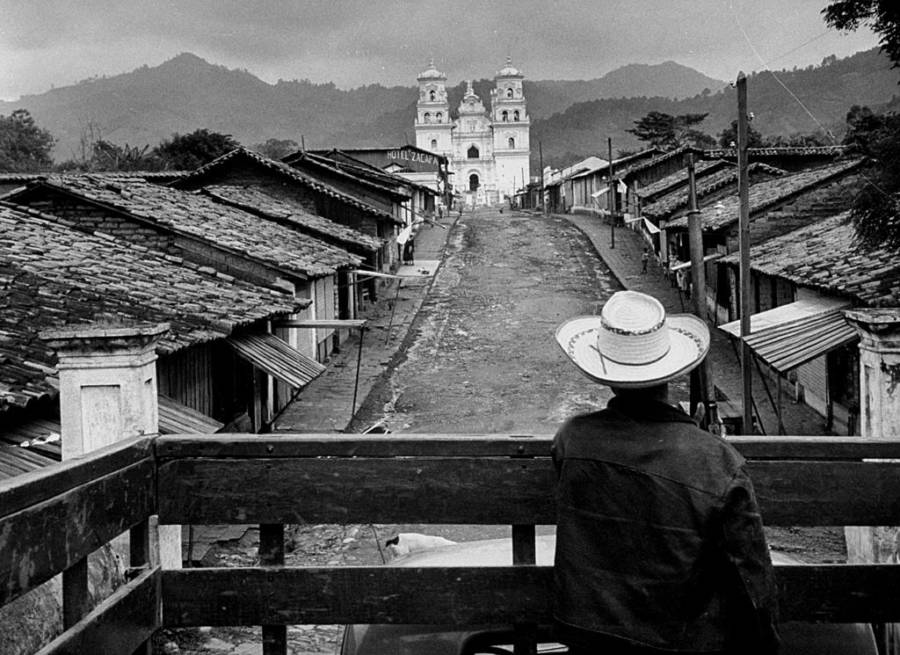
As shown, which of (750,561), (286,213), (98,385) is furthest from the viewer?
(286,213)

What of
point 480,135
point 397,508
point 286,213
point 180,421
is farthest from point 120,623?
point 480,135

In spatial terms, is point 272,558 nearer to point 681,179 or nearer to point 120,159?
point 681,179

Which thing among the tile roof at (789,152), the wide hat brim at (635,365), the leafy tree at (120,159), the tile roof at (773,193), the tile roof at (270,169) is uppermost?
the leafy tree at (120,159)

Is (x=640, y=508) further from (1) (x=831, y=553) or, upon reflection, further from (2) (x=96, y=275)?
(2) (x=96, y=275)

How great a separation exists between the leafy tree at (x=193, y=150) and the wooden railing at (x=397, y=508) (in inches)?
2177

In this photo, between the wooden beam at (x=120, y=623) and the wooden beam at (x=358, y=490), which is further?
the wooden beam at (x=358, y=490)

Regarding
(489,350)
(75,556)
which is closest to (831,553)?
(75,556)

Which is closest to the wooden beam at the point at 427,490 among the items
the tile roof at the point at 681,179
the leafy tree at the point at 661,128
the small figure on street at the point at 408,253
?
the tile roof at the point at 681,179

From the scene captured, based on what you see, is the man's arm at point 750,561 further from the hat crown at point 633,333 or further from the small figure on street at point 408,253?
the small figure on street at point 408,253

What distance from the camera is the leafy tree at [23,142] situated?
210 ft

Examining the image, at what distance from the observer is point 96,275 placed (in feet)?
46.2

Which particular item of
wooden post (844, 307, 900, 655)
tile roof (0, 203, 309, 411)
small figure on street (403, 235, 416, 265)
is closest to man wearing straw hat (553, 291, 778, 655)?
wooden post (844, 307, 900, 655)

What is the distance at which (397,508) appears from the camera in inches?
137

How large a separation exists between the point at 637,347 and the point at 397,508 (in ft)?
3.71
